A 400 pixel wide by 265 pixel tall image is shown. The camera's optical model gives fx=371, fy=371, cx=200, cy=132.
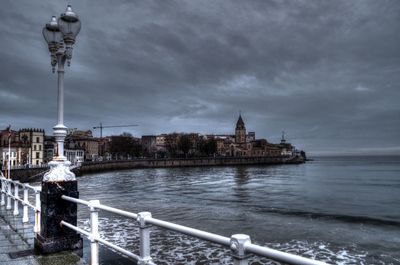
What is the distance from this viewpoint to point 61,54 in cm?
796

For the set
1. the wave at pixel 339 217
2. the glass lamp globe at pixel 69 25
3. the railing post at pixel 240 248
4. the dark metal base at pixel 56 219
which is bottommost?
the wave at pixel 339 217

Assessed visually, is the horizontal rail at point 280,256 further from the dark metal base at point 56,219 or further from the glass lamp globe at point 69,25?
the glass lamp globe at point 69,25

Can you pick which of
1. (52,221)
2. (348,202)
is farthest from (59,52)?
(348,202)

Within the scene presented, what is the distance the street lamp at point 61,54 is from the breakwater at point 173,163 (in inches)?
3048

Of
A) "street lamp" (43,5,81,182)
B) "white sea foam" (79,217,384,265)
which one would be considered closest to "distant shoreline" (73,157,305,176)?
"white sea foam" (79,217,384,265)

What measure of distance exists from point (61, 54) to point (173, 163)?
140 metres

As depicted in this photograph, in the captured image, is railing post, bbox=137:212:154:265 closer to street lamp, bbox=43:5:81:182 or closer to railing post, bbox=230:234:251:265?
railing post, bbox=230:234:251:265

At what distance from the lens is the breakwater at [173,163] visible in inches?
4050

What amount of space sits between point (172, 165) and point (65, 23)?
13993 centimetres

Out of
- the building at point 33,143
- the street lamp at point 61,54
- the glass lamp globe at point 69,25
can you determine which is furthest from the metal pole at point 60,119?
the building at point 33,143

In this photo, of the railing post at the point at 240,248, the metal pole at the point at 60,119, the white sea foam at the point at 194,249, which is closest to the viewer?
the railing post at the point at 240,248

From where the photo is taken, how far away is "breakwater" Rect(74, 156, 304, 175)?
10288 centimetres

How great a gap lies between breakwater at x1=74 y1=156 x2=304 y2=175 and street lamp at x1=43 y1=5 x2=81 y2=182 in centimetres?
7743

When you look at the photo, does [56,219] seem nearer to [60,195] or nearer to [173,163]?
[60,195]
